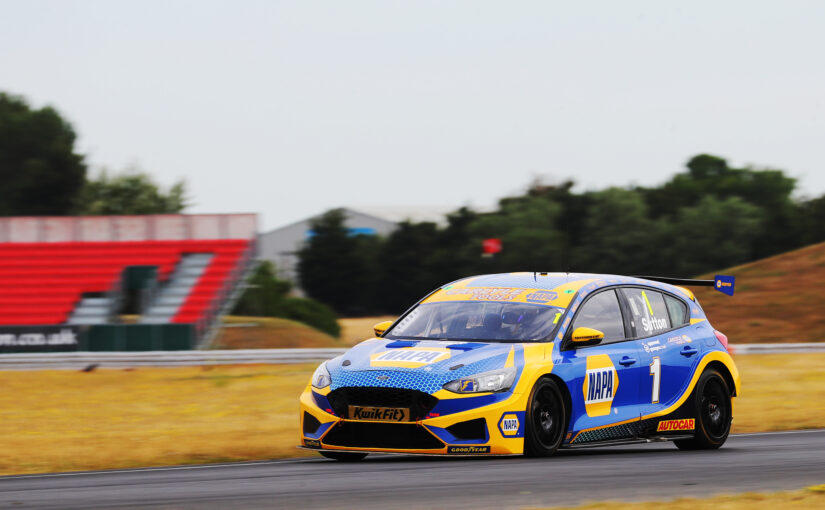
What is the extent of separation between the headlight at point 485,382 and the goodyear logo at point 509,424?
20 cm

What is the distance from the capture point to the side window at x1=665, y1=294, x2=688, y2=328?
1073 cm

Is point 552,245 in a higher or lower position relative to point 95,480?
higher

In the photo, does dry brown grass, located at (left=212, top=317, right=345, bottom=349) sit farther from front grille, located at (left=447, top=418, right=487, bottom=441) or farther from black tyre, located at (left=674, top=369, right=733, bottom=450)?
front grille, located at (left=447, top=418, right=487, bottom=441)

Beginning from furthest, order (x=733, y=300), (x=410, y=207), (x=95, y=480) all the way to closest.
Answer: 1. (x=410, y=207)
2. (x=733, y=300)
3. (x=95, y=480)

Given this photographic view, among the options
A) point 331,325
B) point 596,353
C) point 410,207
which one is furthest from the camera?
point 410,207

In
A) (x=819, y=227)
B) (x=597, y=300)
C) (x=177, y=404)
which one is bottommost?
(x=177, y=404)

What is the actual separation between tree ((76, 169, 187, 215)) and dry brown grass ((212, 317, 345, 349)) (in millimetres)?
40557

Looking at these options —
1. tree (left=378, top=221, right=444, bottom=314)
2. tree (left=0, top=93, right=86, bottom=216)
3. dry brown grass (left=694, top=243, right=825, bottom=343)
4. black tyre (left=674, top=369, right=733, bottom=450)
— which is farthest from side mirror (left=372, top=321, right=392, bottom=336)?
tree (left=0, top=93, right=86, bottom=216)

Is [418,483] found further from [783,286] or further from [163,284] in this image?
[783,286]

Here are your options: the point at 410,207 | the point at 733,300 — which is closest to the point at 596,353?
the point at 733,300

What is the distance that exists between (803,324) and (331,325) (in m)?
22.0

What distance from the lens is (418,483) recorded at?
7344 mm

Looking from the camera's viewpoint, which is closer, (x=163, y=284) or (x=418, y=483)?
(x=418, y=483)

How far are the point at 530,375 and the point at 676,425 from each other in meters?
2.28
